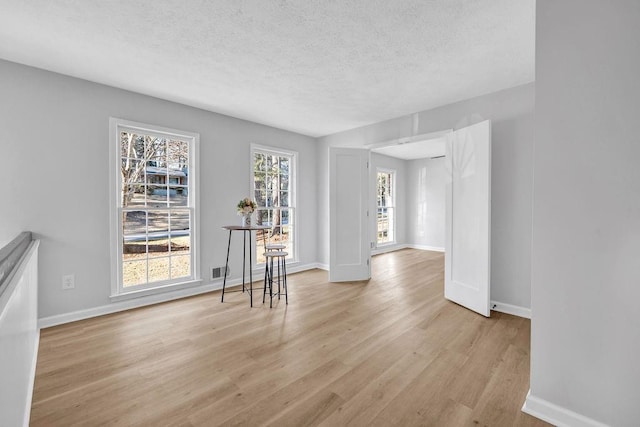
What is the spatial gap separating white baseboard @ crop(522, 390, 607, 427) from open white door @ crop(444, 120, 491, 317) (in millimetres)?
1500

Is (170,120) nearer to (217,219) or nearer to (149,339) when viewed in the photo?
(217,219)

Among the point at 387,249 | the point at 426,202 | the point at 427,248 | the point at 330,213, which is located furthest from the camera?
the point at 426,202

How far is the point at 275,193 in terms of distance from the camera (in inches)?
194

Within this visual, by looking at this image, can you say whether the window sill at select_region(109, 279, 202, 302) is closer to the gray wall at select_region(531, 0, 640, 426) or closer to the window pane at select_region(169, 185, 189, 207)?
the window pane at select_region(169, 185, 189, 207)

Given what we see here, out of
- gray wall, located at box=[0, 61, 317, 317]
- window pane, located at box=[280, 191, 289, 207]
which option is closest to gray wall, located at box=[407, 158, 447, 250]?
window pane, located at box=[280, 191, 289, 207]

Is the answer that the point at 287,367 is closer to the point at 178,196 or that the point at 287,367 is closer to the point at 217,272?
the point at 217,272

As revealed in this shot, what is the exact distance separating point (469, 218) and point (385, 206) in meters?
4.22

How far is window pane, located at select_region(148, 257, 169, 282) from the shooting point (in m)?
3.52

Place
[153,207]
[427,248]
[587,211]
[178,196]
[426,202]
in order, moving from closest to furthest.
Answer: [587,211], [153,207], [178,196], [427,248], [426,202]

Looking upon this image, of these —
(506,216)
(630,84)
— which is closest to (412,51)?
(630,84)

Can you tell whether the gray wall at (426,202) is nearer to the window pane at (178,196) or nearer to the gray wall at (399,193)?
the gray wall at (399,193)

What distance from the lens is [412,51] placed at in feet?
8.04

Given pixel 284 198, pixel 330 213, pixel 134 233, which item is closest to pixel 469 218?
pixel 330 213

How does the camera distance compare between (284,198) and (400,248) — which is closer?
(284,198)
